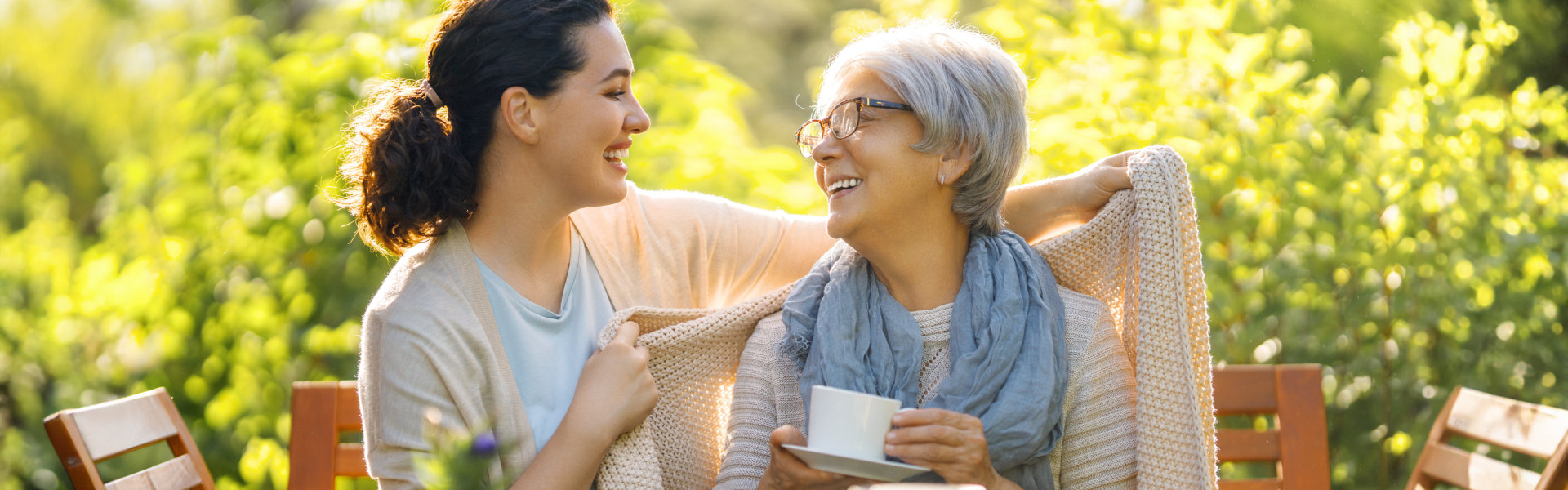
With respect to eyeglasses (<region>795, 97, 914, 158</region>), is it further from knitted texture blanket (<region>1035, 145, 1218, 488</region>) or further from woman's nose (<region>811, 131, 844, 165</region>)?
knitted texture blanket (<region>1035, 145, 1218, 488</region>)

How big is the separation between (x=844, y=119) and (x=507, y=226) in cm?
69

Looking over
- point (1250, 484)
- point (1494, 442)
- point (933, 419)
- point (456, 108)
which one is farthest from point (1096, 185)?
point (456, 108)

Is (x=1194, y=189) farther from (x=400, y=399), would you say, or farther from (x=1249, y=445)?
(x=400, y=399)

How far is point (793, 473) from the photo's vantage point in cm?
178

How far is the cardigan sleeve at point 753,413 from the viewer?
6.56 ft

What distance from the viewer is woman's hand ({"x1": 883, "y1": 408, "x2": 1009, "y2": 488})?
67.0 inches

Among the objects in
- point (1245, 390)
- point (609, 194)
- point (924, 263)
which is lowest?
point (1245, 390)

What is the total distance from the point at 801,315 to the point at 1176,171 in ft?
2.38

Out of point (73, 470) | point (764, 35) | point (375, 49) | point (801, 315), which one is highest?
point (764, 35)

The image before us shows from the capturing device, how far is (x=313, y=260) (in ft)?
10.7

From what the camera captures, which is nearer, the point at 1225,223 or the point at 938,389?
the point at 938,389

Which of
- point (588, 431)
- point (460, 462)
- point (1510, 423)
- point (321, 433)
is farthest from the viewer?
point (321, 433)

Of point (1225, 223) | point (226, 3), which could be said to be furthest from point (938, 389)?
point (226, 3)

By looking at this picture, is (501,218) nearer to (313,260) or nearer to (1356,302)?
(313,260)
